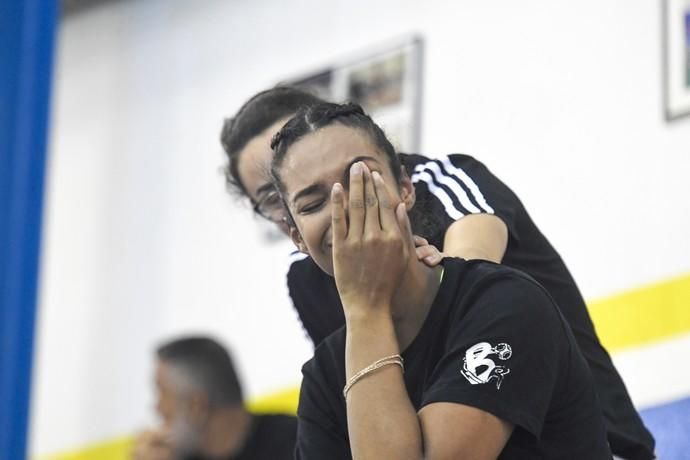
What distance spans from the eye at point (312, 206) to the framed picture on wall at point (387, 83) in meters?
1.25

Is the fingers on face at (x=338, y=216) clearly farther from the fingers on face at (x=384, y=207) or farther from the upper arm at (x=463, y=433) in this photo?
the upper arm at (x=463, y=433)

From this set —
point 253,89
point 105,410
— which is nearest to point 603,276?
point 253,89

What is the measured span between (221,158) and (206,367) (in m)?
0.88

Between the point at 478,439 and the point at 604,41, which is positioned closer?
the point at 478,439

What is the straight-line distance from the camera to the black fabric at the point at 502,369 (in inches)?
36.4

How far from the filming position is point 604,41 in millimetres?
1972

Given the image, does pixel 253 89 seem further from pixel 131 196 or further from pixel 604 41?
pixel 604 41

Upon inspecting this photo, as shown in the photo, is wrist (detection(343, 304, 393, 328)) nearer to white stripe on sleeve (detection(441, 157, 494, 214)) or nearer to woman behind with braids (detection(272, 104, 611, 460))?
woman behind with braids (detection(272, 104, 611, 460))

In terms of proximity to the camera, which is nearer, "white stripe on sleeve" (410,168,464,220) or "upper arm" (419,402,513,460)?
"upper arm" (419,402,513,460)

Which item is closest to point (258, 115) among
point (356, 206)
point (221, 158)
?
point (356, 206)

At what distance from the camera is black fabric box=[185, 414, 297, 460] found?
1.85 meters

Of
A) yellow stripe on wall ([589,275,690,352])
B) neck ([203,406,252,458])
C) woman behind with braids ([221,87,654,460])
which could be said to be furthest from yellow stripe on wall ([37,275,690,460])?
neck ([203,406,252,458])

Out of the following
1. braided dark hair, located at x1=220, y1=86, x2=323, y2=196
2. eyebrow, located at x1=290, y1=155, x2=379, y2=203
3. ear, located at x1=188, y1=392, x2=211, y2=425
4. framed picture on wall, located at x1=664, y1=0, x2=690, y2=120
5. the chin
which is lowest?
ear, located at x1=188, y1=392, x2=211, y2=425

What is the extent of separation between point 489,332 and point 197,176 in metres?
2.06
